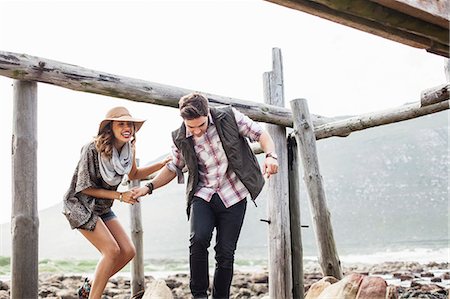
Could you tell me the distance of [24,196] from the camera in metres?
4.33

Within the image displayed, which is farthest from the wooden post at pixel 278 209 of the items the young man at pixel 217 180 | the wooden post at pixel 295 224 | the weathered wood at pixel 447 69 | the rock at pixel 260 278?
the rock at pixel 260 278

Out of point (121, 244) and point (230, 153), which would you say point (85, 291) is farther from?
point (230, 153)

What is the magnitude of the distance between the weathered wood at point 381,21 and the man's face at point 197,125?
1.61 meters

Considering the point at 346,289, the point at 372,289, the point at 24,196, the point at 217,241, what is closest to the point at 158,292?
the point at 217,241

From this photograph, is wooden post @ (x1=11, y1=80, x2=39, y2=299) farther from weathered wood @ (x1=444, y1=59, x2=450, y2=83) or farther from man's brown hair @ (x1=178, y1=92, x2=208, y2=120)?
weathered wood @ (x1=444, y1=59, x2=450, y2=83)

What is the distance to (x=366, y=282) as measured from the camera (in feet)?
10.3

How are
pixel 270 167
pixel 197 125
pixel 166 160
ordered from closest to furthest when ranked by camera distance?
pixel 270 167 < pixel 197 125 < pixel 166 160

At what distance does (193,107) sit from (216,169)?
52 cm

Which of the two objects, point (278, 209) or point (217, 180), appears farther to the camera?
point (278, 209)

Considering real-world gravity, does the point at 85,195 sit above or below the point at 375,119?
below

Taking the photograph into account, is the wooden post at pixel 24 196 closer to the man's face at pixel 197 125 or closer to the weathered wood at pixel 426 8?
the man's face at pixel 197 125

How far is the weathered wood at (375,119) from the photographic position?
17.5 feet

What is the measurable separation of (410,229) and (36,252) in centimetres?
6830

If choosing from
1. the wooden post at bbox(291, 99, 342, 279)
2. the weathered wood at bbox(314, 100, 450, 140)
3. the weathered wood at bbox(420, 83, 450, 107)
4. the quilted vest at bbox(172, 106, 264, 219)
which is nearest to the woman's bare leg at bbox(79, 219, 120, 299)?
the quilted vest at bbox(172, 106, 264, 219)
